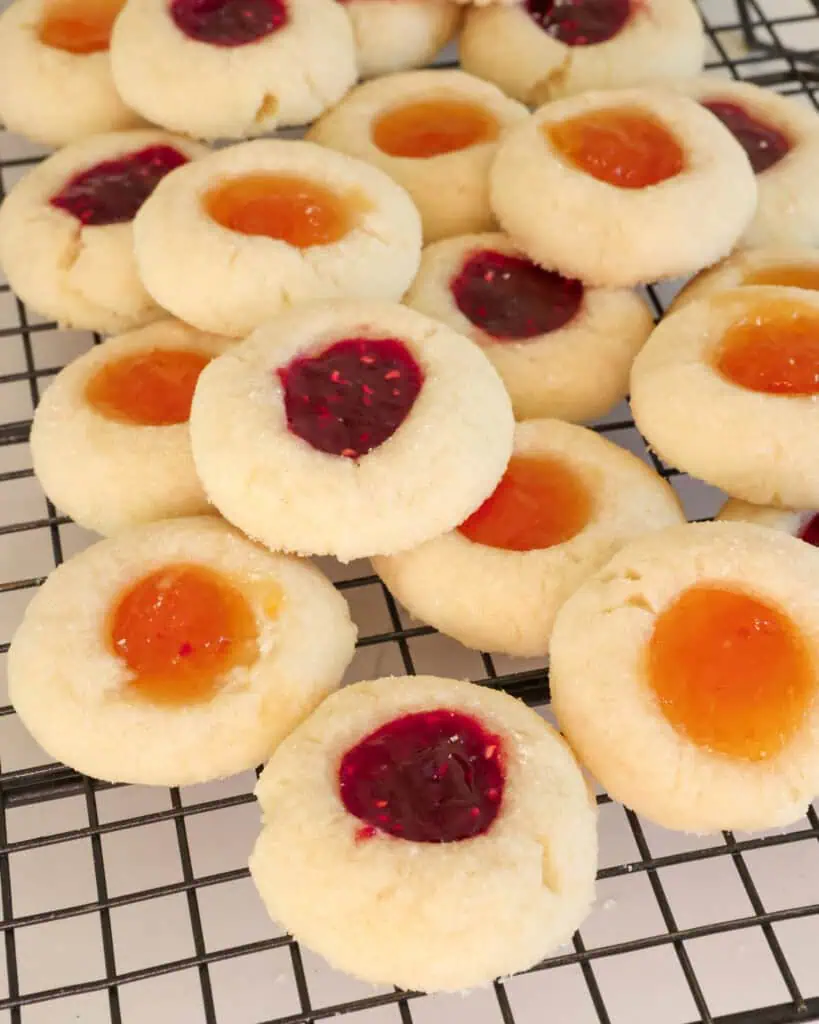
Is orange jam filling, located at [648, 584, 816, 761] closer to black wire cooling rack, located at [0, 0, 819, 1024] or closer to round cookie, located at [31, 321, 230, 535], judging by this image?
black wire cooling rack, located at [0, 0, 819, 1024]

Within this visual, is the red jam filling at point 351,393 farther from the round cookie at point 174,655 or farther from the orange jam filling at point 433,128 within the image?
the orange jam filling at point 433,128

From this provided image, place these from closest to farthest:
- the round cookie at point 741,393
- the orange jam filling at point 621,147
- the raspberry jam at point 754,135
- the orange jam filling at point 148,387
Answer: the round cookie at point 741,393, the orange jam filling at point 148,387, the orange jam filling at point 621,147, the raspberry jam at point 754,135

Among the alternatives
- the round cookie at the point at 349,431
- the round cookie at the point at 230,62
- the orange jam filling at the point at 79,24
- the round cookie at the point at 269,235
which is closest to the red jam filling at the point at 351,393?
the round cookie at the point at 349,431

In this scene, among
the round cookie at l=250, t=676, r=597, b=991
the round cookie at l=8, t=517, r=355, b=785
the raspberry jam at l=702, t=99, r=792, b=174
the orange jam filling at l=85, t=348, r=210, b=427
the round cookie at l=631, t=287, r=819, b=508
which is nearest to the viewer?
the round cookie at l=250, t=676, r=597, b=991

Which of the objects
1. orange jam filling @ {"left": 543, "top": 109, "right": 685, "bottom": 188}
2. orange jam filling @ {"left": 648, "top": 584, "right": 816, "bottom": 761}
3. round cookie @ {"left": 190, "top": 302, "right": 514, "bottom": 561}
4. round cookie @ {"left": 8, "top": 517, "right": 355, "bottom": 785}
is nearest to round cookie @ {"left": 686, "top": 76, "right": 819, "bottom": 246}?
orange jam filling @ {"left": 543, "top": 109, "right": 685, "bottom": 188}

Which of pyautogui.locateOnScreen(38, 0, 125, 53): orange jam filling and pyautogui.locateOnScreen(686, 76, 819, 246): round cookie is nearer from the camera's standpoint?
pyautogui.locateOnScreen(686, 76, 819, 246): round cookie

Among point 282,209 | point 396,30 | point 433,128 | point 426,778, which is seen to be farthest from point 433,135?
point 426,778
